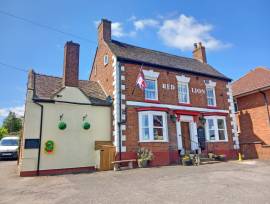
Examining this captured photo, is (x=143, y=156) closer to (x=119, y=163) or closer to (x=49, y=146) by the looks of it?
(x=119, y=163)

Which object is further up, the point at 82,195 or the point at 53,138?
the point at 53,138

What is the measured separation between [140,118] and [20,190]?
27.8ft

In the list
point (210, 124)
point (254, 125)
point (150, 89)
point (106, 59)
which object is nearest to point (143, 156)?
point (150, 89)

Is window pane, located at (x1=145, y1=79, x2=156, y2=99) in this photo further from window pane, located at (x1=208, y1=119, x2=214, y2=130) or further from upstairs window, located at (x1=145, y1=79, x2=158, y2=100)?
window pane, located at (x1=208, y1=119, x2=214, y2=130)

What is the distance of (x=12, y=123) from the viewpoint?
54.2 metres

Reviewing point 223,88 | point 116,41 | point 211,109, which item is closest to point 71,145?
point 116,41

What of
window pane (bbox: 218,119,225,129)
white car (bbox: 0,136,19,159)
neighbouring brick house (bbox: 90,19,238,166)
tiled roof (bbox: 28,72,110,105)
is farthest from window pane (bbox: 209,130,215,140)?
white car (bbox: 0,136,19,159)

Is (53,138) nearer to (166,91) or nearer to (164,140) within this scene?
(164,140)

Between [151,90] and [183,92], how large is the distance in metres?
3.02

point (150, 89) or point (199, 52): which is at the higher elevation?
point (199, 52)

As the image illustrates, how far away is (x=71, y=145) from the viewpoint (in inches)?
530

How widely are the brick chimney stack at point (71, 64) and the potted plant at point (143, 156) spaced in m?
6.03

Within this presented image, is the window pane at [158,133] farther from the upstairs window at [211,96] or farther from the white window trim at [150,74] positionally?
the upstairs window at [211,96]

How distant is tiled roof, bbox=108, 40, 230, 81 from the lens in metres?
16.8
